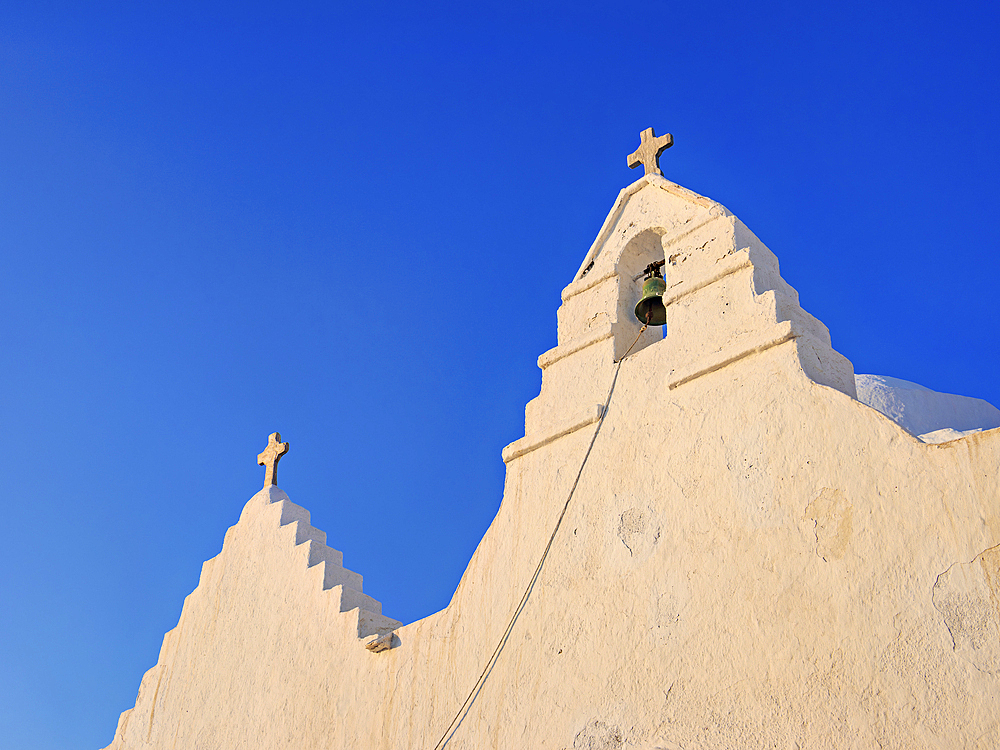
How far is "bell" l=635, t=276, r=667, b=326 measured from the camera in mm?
8250

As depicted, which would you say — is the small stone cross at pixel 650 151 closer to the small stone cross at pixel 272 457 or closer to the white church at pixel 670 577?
the white church at pixel 670 577

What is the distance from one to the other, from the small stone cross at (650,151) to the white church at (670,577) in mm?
23

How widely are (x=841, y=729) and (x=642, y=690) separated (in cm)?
125

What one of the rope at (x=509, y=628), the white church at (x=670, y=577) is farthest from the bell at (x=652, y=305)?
the rope at (x=509, y=628)

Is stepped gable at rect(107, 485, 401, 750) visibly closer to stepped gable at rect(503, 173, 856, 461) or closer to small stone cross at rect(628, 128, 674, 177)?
stepped gable at rect(503, 173, 856, 461)

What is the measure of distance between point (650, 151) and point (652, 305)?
1459 millimetres

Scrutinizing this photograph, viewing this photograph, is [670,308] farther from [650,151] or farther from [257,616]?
[257,616]

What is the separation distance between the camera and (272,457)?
10688mm

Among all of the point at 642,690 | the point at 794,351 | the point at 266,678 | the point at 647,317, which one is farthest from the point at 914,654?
the point at 266,678

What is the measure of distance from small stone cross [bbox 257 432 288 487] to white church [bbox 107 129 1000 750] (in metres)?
0.84

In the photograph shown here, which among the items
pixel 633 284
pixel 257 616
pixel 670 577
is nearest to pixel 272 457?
pixel 257 616

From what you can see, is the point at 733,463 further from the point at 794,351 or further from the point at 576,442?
the point at 576,442

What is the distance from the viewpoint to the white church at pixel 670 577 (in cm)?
540

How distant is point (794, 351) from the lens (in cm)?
664
